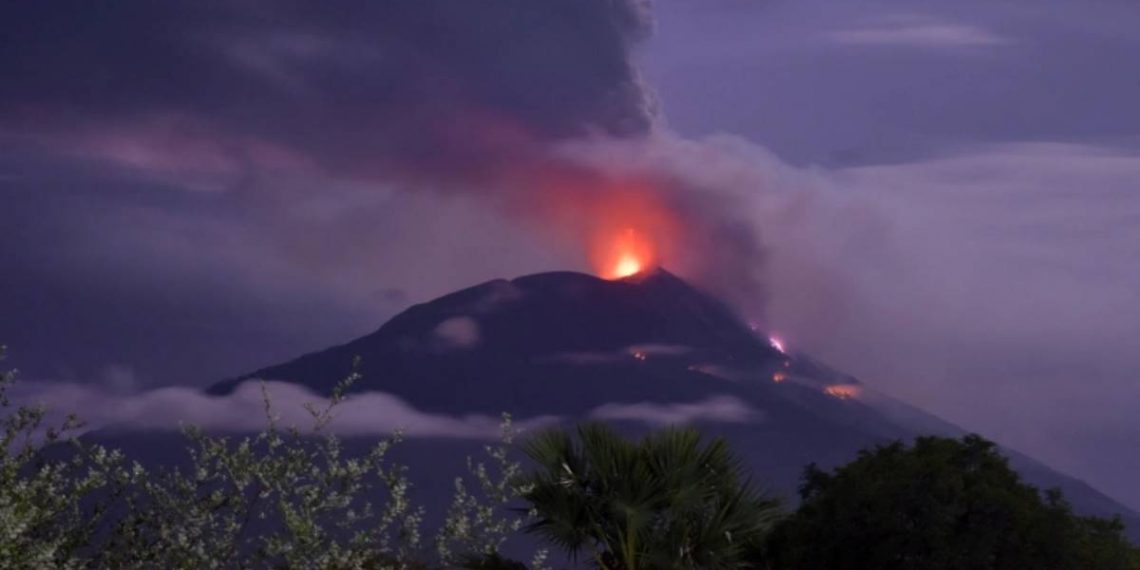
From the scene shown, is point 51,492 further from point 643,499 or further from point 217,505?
point 643,499

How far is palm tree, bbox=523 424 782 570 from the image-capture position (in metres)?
21.4

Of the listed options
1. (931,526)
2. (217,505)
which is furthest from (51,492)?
(931,526)

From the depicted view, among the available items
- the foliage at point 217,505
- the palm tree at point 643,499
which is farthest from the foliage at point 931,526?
the foliage at point 217,505

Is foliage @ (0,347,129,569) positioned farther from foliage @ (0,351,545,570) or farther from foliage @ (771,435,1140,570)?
foliage @ (771,435,1140,570)

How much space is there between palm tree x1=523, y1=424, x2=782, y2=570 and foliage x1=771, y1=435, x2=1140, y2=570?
11.0 metres

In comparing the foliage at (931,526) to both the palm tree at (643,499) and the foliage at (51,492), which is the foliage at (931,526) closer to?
the palm tree at (643,499)

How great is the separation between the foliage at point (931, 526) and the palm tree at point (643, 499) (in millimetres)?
10990

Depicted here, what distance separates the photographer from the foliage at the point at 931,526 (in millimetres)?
32250

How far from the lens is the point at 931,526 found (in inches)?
1268

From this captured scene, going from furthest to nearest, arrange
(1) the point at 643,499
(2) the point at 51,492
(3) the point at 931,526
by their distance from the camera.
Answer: (3) the point at 931,526 → (1) the point at 643,499 → (2) the point at 51,492

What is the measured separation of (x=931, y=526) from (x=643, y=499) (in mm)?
12860

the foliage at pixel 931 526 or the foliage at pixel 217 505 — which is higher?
the foliage at pixel 931 526

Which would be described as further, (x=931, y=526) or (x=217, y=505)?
(x=931, y=526)

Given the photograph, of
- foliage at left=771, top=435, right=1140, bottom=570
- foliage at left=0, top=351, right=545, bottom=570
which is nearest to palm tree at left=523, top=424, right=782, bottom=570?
foliage at left=0, top=351, right=545, bottom=570
